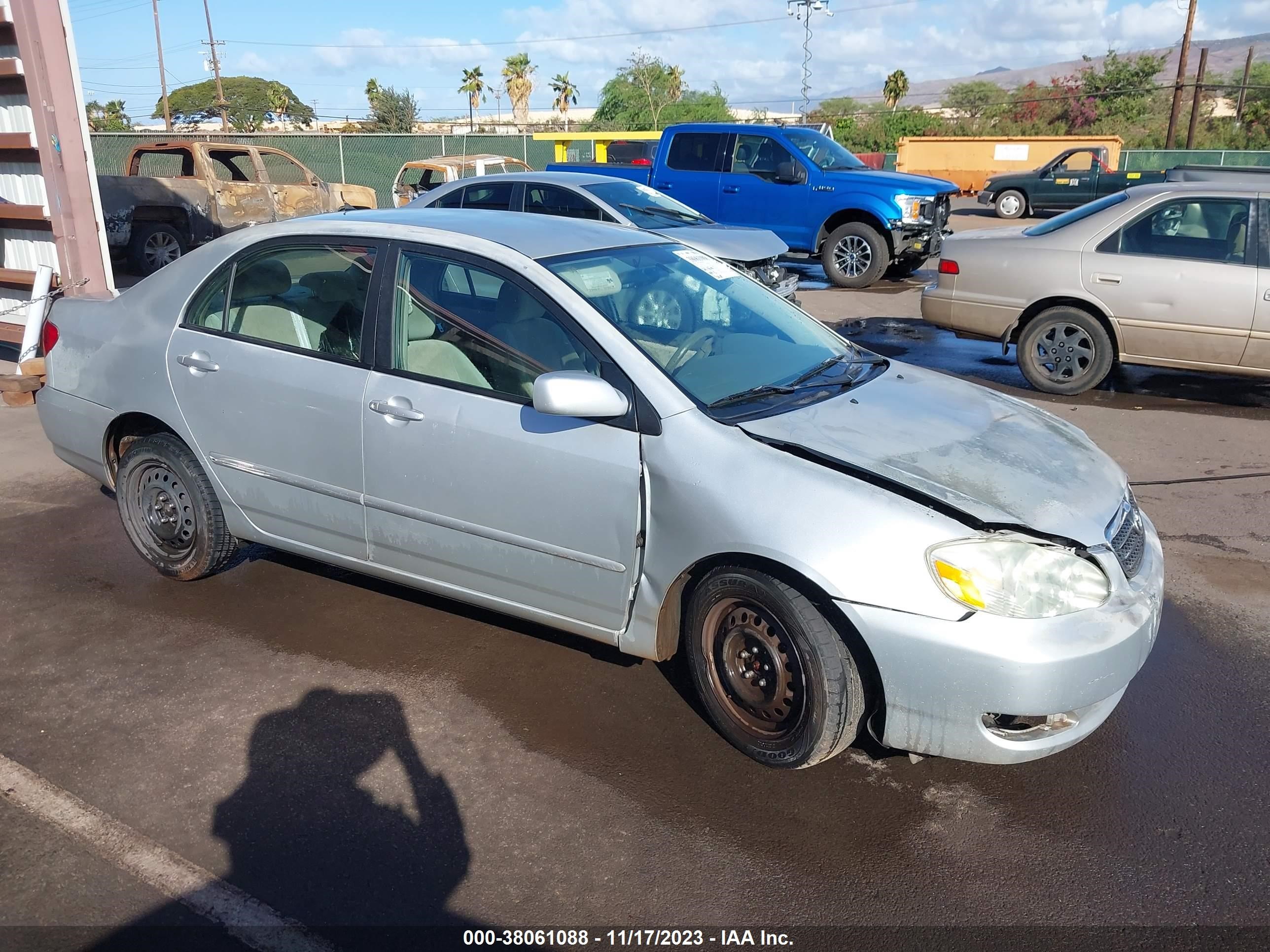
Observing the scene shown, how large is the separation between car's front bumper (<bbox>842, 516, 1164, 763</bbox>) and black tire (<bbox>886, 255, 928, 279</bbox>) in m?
12.0

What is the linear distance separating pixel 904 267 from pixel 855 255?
3.83ft

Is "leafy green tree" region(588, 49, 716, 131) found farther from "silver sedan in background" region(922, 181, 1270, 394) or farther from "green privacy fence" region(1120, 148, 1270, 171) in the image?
"silver sedan in background" region(922, 181, 1270, 394)

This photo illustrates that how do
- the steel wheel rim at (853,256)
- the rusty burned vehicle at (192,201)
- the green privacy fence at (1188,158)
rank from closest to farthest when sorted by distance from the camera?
the steel wheel rim at (853,256)
the rusty burned vehicle at (192,201)
the green privacy fence at (1188,158)

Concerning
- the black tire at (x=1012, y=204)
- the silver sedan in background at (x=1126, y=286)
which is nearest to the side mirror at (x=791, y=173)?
the silver sedan in background at (x=1126, y=286)

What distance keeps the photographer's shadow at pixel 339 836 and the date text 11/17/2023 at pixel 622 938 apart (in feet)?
0.29

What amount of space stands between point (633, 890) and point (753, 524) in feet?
3.58

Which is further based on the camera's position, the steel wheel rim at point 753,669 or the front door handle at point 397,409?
the front door handle at point 397,409

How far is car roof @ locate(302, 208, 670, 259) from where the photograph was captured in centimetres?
396

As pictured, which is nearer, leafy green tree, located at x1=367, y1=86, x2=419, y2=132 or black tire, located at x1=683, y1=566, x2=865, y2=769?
black tire, located at x1=683, y1=566, x2=865, y2=769

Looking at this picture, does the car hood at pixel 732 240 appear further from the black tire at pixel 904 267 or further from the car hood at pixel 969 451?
the car hood at pixel 969 451

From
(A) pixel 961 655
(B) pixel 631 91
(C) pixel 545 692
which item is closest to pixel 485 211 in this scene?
(C) pixel 545 692

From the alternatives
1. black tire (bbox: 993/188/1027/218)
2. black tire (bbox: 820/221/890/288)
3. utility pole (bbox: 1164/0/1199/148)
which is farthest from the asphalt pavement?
utility pole (bbox: 1164/0/1199/148)

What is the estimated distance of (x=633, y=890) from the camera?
283cm

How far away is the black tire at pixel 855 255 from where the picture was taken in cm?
1383
